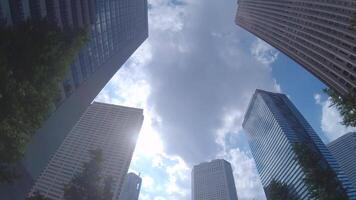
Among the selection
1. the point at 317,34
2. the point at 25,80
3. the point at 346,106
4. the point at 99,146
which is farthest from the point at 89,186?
the point at 99,146

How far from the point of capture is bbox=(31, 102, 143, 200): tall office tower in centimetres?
13500

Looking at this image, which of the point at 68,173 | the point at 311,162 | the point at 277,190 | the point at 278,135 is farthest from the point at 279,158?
the point at 311,162

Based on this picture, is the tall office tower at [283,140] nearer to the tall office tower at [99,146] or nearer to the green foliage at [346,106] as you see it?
the tall office tower at [99,146]

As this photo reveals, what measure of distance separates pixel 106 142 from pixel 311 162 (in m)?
144

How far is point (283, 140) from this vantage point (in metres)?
160

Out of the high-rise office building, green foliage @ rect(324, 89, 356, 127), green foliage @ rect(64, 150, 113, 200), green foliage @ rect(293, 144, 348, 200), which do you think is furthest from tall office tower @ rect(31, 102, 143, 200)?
green foliage @ rect(324, 89, 356, 127)

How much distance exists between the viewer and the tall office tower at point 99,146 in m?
135

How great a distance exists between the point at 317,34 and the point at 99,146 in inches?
4906

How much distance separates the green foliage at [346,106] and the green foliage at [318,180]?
18.0 m

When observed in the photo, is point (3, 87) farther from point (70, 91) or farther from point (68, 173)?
point (68, 173)

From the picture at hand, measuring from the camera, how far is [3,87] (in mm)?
13719

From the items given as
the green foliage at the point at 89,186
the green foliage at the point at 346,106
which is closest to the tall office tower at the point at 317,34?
the green foliage at the point at 346,106

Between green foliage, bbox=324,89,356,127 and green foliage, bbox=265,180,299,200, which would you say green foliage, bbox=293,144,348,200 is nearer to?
green foliage, bbox=265,180,299,200

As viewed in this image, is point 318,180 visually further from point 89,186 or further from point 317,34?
point 317,34
